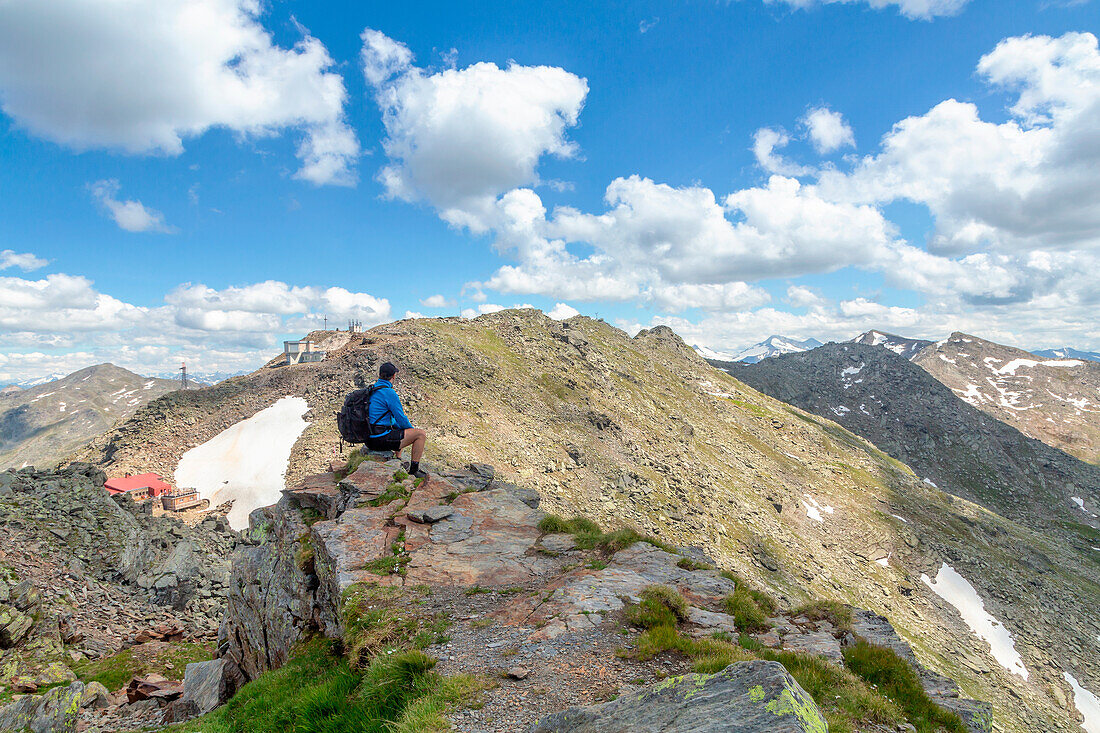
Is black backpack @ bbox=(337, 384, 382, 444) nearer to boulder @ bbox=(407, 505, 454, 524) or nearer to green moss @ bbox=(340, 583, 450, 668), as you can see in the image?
boulder @ bbox=(407, 505, 454, 524)

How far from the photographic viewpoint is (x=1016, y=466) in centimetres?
17775

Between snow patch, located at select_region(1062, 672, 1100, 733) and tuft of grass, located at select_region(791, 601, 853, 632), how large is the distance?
3764 inches

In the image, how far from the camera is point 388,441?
52.9 feet

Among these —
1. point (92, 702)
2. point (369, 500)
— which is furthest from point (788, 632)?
point (92, 702)

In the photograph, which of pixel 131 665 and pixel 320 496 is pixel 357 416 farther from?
pixel 131 665

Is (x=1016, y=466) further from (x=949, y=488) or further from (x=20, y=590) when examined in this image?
(x=20, y=590)

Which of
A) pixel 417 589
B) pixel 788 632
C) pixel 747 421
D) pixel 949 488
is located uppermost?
pixel 417 589

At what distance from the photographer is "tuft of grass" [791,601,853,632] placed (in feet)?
36.1

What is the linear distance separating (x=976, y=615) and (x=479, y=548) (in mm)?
105649

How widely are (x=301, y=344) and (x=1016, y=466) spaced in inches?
9767

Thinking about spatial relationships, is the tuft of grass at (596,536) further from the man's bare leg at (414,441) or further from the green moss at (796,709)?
the green moss at (796,709)

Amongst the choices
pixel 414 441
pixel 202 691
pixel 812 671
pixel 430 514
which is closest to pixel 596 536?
pixel 430 514

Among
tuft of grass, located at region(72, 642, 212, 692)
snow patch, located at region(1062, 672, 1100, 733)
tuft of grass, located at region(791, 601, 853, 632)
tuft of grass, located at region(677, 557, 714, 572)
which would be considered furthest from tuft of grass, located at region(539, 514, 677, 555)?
snow patch, located at region(1062, 672, 1100, 733)

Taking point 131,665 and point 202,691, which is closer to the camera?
point 202,691
